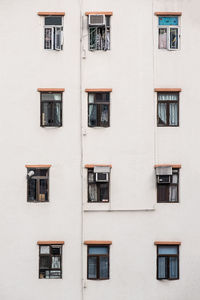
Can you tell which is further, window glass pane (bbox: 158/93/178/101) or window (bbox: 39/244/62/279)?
window glass pane (bbox: 158/93/178/101)

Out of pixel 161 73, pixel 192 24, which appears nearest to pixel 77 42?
pixel 161 73

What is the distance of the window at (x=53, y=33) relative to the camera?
12.5 meters

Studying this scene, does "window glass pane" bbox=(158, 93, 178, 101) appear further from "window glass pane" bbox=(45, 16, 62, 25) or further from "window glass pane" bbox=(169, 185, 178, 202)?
"window glass pane" bbox=(45, 16, 62, 25)

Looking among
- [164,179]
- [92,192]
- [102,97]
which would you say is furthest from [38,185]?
[164,179]

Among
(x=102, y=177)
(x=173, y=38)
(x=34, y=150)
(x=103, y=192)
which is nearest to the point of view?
(x=102, y=177)

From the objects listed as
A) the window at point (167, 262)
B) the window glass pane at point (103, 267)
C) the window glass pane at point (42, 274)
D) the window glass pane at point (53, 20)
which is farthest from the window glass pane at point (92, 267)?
the window glass pane at point (53, 20)

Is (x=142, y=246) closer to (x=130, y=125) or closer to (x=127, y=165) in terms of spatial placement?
(x=127, y=165)

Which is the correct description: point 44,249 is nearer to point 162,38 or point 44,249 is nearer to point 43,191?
point 43,191

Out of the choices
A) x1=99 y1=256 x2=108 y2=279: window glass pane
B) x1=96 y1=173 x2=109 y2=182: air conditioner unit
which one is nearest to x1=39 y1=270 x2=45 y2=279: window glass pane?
x1=99 y1=256 x2=108 y2=279: window glass pane

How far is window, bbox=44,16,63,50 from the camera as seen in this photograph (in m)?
12.5

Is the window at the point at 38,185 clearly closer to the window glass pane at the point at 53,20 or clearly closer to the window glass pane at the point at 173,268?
the window glass pane at the point at 173,268

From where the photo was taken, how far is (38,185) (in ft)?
40.5

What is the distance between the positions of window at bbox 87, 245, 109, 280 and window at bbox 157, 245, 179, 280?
1.39 metres

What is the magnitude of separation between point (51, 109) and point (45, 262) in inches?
161
